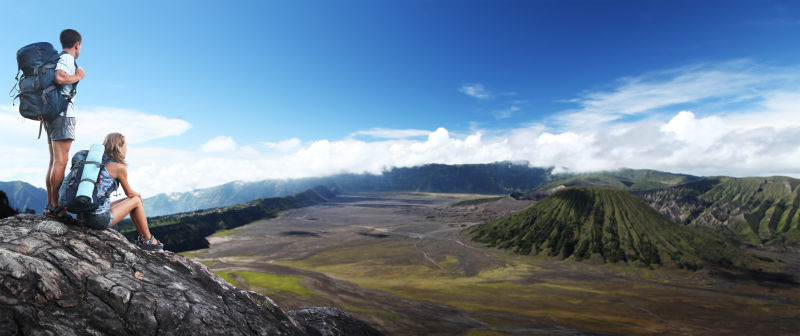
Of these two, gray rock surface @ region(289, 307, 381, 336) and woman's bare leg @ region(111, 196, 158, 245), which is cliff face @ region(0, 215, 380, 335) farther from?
gray rock surface @ region(289, 307, 381, 336)

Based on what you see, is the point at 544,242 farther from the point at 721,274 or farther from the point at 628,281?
the point at 721,274

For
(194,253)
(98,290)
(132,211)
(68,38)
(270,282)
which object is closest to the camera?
(98,290)

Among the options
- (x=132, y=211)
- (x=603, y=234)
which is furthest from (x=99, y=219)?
(x=603, y=234)

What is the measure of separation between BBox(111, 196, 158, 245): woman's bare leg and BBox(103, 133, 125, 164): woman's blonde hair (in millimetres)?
1344

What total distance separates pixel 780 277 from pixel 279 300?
7257 inches

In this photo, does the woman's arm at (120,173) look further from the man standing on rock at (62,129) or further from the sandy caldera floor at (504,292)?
the sandy caldera floor at (504,292)

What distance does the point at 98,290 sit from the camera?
913cm

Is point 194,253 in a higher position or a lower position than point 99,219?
lower

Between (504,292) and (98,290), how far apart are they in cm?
9679

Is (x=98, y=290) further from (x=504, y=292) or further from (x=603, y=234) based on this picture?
(x=603, y=234)

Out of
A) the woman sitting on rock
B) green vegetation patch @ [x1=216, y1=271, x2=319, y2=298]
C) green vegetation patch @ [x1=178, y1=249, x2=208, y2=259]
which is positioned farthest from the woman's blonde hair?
green vegetation patch @ [x1=178, y1=249, x2=208, y2=259]

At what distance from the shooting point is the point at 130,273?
33.7ft

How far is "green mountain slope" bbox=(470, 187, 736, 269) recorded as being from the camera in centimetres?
14488

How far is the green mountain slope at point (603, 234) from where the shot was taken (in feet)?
475
